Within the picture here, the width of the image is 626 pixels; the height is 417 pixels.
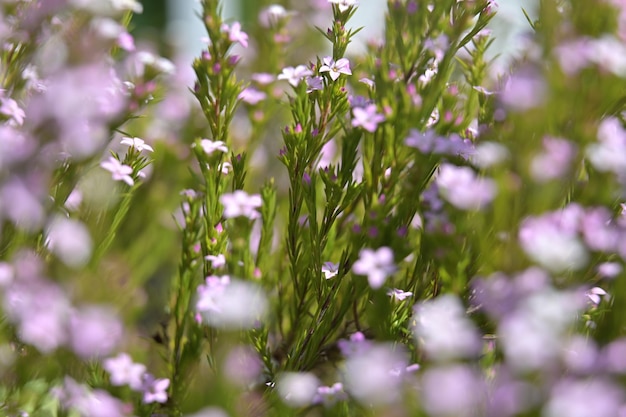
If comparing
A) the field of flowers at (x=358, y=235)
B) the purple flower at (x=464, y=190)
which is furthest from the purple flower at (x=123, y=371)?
the purple flower at (x=464, y=190)

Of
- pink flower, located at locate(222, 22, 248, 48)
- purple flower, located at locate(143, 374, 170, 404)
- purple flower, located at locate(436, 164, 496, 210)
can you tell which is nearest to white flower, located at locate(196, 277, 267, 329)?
purple flower, located at locate(143, 374, 170, 404)

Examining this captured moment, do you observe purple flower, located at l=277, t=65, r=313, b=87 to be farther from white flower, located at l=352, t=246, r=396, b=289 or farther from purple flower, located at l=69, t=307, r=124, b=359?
purple flower, located at l=69, t=307, r=124, b=359

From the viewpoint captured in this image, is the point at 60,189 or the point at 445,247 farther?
the point at 60,189

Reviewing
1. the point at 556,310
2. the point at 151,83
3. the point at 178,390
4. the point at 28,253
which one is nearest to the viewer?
the point at 556,310

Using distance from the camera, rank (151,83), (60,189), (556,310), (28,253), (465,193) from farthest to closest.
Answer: (151,83) < (60,189) < (28,253) < (465,193) < (556,310)

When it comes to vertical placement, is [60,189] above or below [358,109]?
below

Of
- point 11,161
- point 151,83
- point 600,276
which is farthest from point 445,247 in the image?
point 151,83

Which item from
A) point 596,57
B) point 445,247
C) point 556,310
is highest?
point 596,57

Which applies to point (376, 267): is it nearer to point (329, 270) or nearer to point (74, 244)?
point (329, 270)

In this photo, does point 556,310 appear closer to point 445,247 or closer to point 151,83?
point 445,247
